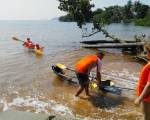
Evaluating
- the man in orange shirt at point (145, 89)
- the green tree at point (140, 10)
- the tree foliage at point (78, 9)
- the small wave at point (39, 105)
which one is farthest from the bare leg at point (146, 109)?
the green tree at point (140, 10)

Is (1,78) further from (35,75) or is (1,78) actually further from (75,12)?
(75,12)

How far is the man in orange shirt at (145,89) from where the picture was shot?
16.1 ft

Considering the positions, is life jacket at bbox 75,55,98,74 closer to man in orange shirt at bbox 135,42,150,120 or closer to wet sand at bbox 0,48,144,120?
wet sand at bbox 0,48,144,120

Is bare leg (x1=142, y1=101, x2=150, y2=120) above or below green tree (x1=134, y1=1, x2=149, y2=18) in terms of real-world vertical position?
below

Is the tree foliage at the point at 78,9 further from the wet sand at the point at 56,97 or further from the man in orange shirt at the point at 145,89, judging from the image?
the man in orange shirt at the point at 145,89

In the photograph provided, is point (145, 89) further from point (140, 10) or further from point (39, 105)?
point (140, 10)

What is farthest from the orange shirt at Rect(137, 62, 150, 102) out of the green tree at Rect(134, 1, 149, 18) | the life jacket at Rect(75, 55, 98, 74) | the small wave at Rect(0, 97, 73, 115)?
the green tree at Rect(134, 1, 149, 18)

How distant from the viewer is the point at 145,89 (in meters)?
4.91

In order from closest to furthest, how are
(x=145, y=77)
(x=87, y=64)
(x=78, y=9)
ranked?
(x=145, y=77) → (x=87, y=64) → (x=78, y=9)

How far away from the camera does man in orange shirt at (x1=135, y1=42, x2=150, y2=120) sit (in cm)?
491

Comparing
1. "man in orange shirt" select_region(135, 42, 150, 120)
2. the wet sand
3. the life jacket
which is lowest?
the wet sand

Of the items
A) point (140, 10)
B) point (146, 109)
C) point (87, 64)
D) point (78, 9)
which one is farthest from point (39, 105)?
point (140, 10)

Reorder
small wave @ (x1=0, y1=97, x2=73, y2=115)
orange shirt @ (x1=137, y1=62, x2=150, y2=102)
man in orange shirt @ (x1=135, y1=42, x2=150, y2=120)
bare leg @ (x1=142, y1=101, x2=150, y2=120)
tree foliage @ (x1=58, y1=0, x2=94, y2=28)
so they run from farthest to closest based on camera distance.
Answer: tree foliage @ (x1=58, y1=0, x2=94, y2=28) → small wave @ (x1=0, y1=97, x2=73, y2=115) → bare leg @ (x1=142, y1=101, x2=150, y2=120) → orange shirt @ (x1=137, y1=62, x2=150, y2=102) → man in orange shirt @ (x1=135, y1=42, x2=150, y2=120)

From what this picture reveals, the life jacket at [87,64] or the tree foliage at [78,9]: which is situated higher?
the tree foliage at [78,9]
